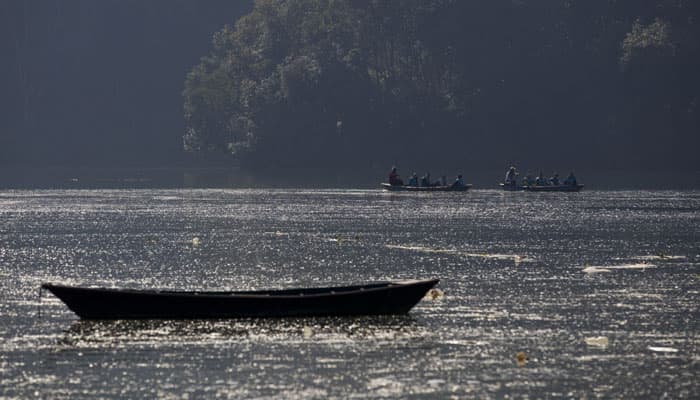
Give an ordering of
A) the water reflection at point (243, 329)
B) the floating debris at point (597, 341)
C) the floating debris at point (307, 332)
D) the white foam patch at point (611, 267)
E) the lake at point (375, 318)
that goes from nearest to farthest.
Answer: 1. the lake at point (375, 318)
2. the floating debris at point (597, 341)
3. the water reflection at point (243, 329)
4. the floating debris at point (307, 332)
5. the white foam patch at point (611, 267)

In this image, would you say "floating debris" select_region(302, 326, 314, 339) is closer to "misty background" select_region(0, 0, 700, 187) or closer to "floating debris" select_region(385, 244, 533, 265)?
"floating debris" select_region(385, 244, 533, 265)

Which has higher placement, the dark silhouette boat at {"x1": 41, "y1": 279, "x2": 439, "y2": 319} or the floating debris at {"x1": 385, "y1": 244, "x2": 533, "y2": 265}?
the floating debris at {"x1": 385, "y1": 244, "x2": 533, "y2": 265}

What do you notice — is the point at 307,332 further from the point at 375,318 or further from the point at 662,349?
the point at 662,349

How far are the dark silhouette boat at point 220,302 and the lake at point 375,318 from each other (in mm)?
459

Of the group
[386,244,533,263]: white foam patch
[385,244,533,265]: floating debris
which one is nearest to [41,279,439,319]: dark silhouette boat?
[385,244,533,265]: floating debris

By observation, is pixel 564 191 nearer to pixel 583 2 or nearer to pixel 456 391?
pixel 583 2

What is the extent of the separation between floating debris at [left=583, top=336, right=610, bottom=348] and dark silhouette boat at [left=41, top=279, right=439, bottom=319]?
6.04 metres

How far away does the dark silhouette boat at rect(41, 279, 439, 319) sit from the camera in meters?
41.9

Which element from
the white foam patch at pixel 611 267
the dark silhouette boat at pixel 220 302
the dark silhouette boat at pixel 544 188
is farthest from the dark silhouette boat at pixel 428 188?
the dark silhouette boat at pixel 220 302

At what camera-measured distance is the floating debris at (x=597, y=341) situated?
1503 inches

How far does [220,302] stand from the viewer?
1657 inches

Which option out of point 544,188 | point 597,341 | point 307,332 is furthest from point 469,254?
point 544,188

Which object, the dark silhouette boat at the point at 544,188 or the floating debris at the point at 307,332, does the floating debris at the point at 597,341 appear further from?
the dark silhouette boat at the point at 544,188

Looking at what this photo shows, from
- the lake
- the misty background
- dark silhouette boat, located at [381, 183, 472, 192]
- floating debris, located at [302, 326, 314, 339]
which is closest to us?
the lake
